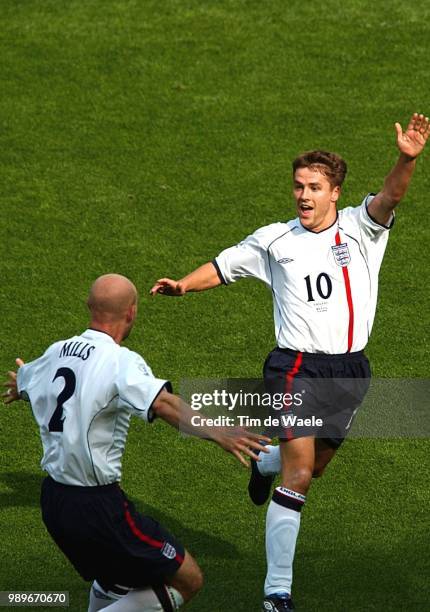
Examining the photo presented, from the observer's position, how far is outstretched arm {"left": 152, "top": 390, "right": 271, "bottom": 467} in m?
6.16

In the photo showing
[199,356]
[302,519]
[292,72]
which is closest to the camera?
[302,519]

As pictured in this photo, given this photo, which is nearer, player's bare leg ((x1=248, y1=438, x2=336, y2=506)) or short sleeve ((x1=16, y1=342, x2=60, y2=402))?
short sleeve ((x1=16, y1=342, x2=60, y2=402))

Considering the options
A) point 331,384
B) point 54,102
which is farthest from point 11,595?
point 54,102

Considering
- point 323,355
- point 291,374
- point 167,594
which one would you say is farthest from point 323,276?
point 167,594

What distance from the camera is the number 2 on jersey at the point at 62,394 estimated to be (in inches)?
253

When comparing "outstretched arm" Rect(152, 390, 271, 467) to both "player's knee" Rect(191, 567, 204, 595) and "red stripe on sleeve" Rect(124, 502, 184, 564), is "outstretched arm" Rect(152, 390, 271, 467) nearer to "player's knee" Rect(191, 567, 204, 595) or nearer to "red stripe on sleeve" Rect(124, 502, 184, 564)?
"red stripe on sleeve" Rect(124, 502, 184, 564)

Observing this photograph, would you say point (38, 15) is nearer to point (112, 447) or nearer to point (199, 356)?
point (199, 356)

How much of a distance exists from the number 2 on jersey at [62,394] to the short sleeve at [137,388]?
0.26 meters

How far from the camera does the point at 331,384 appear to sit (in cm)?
771

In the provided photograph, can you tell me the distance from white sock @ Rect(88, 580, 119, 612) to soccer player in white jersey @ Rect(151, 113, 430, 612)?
108 cm

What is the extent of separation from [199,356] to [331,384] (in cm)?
309
